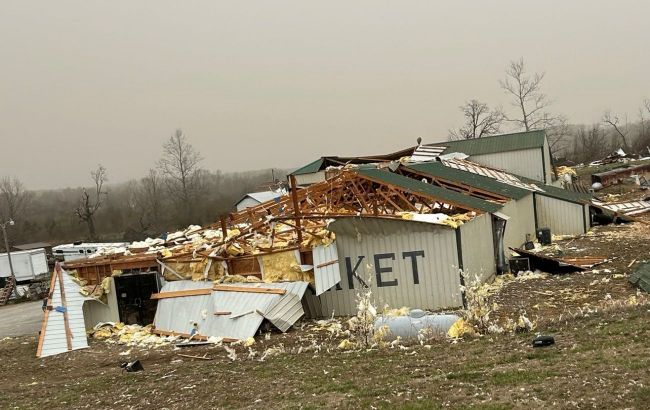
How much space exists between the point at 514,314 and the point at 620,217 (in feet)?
65.7

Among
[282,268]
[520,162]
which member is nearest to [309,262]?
[282,268]

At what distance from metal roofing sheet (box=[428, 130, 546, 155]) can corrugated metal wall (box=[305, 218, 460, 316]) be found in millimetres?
21607

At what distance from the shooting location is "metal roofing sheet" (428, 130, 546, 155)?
35.5m

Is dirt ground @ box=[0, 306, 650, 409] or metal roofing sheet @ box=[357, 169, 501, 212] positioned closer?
dirt ground @ box=[0, 306, 650, 409]

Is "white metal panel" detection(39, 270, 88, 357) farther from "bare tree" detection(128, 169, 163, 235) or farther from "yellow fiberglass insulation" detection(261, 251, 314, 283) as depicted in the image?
"bare tree" detection(128, 169, 163, 235)

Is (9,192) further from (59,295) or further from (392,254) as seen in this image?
(392,254)

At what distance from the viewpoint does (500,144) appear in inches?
1438

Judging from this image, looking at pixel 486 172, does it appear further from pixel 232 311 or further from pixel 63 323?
pixel 63 323

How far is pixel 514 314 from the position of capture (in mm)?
12742

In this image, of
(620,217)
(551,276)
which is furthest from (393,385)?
(620,217)

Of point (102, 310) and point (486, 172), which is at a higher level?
point (486, 172)

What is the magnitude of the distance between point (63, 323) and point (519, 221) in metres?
19.0

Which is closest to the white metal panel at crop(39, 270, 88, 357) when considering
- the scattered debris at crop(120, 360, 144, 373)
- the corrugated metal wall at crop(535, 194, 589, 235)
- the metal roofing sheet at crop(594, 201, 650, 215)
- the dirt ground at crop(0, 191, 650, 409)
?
the dirt ground at crop(0, 191, 650, 409)

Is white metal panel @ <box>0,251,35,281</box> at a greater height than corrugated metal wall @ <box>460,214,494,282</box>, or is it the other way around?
corrugated metal wall @ <box>460,214,494,282</box>
